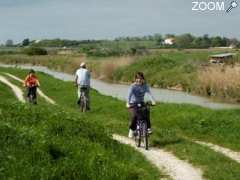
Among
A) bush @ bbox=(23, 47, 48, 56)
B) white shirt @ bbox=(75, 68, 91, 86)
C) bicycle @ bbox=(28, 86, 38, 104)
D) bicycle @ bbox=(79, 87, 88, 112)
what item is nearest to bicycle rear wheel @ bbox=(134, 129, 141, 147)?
white shirt @ bbox=(75, 68, 91, 86)

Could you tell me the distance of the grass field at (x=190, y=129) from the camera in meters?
13.5

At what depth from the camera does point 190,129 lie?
19.2 m

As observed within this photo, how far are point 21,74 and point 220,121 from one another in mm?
42554

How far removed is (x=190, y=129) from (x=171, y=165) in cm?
583

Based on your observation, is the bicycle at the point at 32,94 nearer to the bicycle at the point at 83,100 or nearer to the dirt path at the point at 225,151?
the bicycle at the point at 83,100

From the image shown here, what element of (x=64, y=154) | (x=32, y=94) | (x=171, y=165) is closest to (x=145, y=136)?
(x=171, y=165)

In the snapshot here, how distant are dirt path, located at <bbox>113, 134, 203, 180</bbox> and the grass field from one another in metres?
0.21

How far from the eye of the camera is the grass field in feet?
44.2

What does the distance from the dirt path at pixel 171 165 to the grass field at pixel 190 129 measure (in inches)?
8.2

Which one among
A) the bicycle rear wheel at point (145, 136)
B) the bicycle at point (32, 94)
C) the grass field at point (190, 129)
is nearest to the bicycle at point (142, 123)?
the bicycle rear wheel at point (145, 136)

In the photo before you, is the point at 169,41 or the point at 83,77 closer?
the point at 83,77

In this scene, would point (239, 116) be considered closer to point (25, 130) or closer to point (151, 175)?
point (151, 175)

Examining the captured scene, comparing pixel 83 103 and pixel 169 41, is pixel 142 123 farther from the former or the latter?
pixel 169 41

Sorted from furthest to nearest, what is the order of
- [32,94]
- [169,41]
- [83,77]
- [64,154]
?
1. [169,41]
2. [32,94]
3. [83,77]
4. [64,154]
